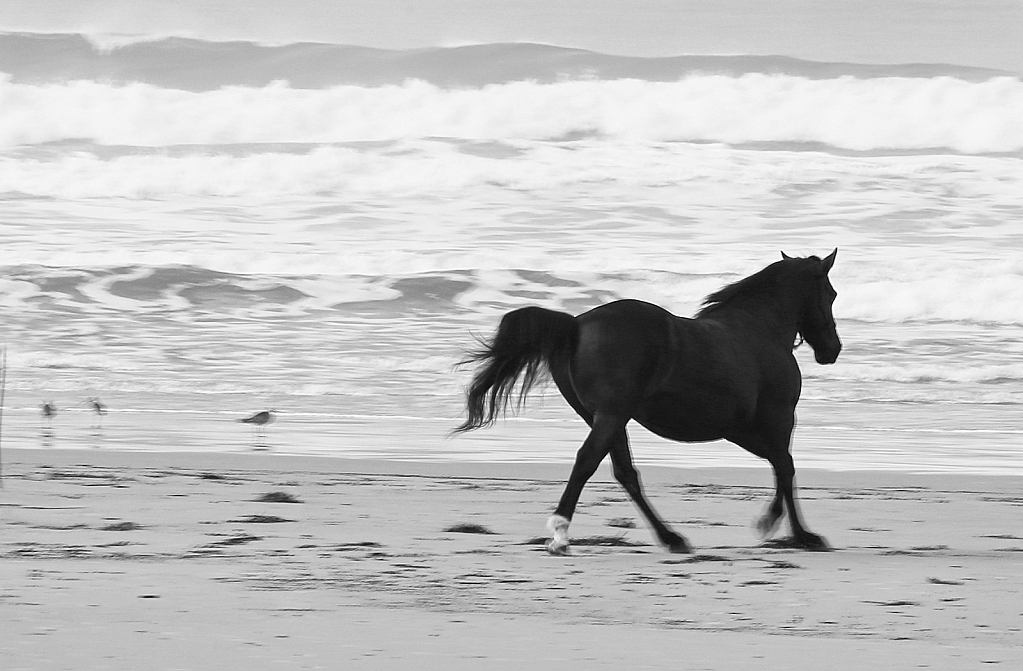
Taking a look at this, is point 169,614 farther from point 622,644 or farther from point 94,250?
point 94,250

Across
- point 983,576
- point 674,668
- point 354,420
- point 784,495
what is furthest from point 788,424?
point 354,420

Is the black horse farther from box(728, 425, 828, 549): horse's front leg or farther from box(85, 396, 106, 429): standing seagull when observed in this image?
box(85, 396, 106, 429): standing seagull

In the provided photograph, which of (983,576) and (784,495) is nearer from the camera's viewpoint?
(983,576)

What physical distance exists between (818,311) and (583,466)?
1.96 m

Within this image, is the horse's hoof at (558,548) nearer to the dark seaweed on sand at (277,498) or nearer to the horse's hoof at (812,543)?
the horse's hoof at (812,543)

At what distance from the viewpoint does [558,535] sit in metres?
6.52

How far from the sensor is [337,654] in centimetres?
405

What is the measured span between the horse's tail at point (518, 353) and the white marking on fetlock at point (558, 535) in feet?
1.97

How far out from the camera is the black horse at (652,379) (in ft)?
21.5

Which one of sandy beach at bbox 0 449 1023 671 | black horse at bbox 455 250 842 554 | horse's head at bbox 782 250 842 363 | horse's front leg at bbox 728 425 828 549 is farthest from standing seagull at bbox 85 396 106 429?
horse's front leg at bbox 728 425 828 549

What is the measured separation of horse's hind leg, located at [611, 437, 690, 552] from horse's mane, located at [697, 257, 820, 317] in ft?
3.20

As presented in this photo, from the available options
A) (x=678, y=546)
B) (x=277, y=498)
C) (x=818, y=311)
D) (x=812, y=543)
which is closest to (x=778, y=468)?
(x=812, y=543)

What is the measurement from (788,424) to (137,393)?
15.5 m

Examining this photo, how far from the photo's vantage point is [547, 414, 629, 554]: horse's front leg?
6.52m
